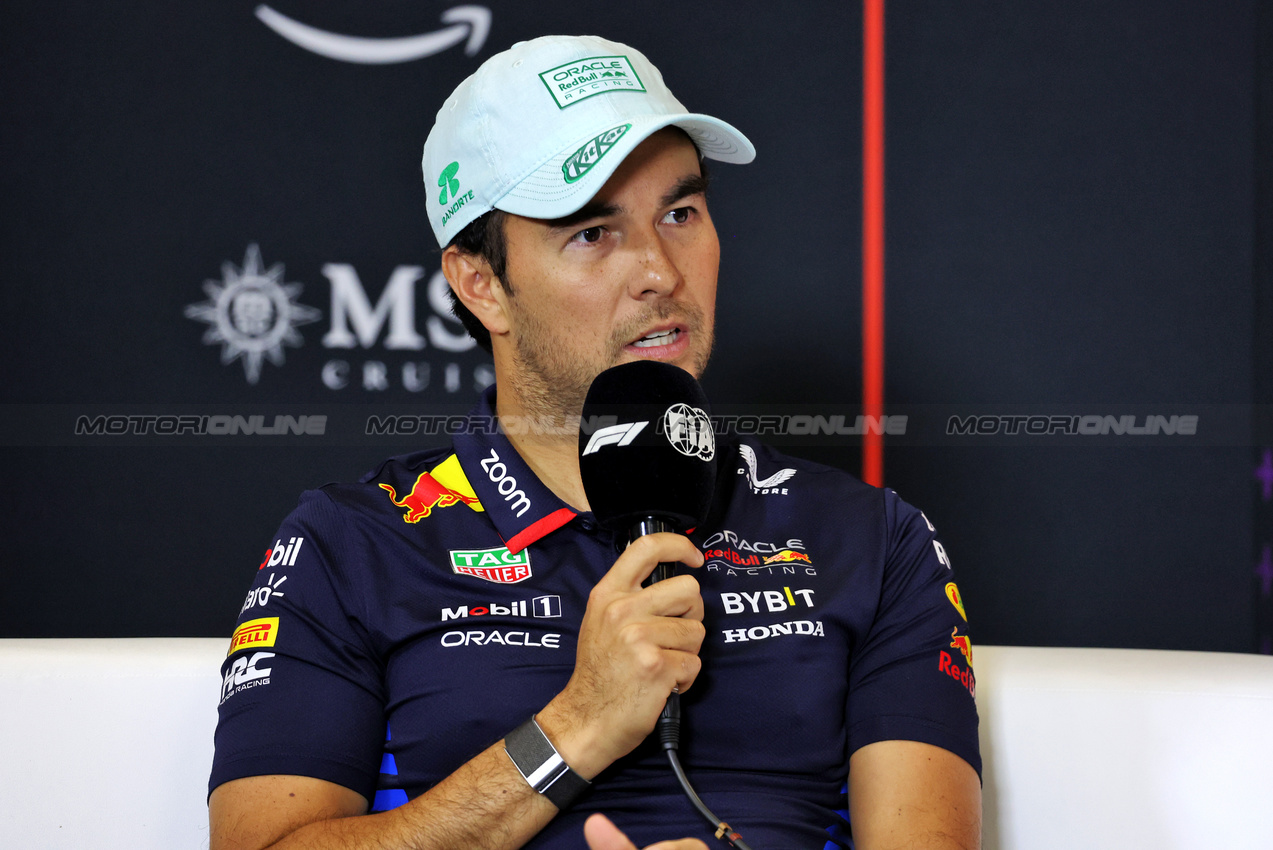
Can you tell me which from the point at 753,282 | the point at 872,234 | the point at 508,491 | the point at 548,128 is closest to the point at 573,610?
the point at 508,491

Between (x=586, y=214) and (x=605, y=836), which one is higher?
(x=586, y=214)

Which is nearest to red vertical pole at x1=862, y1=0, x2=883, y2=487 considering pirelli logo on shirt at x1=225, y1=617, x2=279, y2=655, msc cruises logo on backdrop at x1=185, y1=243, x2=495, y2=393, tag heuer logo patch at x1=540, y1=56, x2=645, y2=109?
msc cruises logo on backdrop at x1=185, y1=243, x2=495, y2=393

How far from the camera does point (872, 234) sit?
2.05 m

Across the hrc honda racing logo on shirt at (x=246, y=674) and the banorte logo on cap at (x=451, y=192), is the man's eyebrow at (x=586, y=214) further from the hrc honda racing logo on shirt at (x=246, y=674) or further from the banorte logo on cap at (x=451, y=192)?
the hrc honda racing logo on shirt at (x=246, y=674)

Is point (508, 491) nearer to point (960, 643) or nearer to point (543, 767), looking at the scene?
point (543, 767)

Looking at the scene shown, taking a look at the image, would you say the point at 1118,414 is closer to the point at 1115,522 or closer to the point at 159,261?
the point at 1115,522

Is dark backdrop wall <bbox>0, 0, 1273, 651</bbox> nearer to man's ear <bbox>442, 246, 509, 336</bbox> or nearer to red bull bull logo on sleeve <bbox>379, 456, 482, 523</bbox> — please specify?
man's ear <bbox>442, 246, 509, 336</bbox>

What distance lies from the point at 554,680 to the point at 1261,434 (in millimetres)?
1495

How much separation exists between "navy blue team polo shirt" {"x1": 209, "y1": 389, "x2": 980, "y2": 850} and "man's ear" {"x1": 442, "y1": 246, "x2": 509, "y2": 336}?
0.19m

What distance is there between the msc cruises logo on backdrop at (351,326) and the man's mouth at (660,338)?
90 cm

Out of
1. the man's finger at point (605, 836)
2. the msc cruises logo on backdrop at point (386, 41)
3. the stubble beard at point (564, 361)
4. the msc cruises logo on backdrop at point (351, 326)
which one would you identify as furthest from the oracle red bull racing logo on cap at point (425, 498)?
the msc cruises logo on backdrop at point (386, 41)

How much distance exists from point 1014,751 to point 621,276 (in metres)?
0.67

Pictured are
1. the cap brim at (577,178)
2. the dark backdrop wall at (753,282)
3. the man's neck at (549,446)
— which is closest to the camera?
the cap brim at (577,178)

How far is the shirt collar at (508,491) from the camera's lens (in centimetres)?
115
